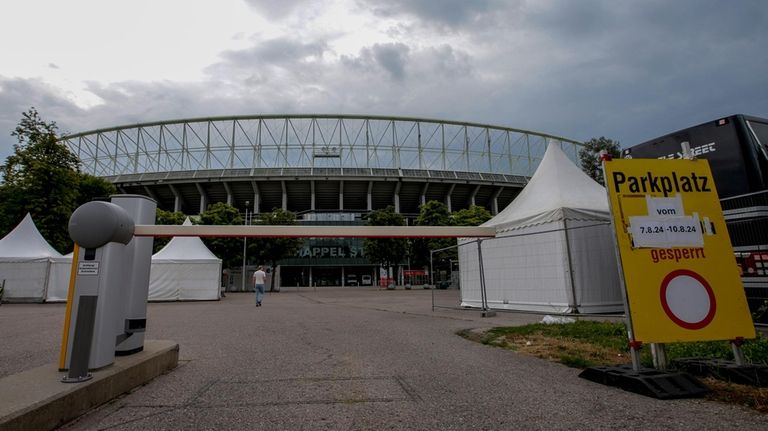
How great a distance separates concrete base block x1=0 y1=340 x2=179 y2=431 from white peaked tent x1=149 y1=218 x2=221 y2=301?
1941 cm

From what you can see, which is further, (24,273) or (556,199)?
(24,273)

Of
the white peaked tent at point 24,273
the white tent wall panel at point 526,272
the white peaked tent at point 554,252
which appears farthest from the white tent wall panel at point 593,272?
the white peaked tent at point 24,273

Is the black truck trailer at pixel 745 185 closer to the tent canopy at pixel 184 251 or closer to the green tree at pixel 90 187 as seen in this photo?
the tent canopy at pixel 184 251

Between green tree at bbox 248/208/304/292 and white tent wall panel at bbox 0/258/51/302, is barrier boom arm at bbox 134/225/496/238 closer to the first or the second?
white tent wall panel at bbox 0/258/51/302

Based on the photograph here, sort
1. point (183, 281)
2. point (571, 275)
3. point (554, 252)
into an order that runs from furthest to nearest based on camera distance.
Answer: point (183, 281) < point (554, 252) < point (571, 275)

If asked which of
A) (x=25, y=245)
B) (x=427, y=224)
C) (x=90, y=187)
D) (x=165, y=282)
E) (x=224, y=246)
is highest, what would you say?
(x=90, y=187)

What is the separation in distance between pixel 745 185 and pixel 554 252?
4.49m

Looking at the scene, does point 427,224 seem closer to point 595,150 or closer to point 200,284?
point 595,150

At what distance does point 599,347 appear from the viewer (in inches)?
208

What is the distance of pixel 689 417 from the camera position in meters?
2.73

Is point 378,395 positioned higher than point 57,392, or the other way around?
point 57,392

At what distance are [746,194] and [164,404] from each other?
845cm

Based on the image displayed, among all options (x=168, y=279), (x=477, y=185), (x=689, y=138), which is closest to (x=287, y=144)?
(x=477, y=185)

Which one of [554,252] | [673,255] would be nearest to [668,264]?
[673,255]
